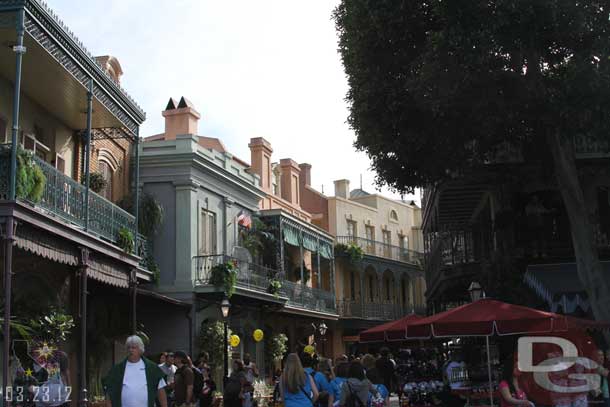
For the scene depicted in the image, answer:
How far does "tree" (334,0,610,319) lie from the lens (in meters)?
15.3

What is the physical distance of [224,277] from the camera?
82.4 ft

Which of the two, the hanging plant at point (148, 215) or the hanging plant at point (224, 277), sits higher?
the hanging plant at point (148, 215)

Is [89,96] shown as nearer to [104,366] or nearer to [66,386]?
[66,386]

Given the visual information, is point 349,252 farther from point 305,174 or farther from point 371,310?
point 305,174

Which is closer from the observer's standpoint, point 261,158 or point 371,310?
point 261,158

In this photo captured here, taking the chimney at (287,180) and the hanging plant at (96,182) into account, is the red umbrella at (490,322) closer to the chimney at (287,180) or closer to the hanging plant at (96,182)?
the hanging plant at (96,182)

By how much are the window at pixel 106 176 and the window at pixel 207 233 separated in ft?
13.0

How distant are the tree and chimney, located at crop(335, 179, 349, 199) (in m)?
36.6

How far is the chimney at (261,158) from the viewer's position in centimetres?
3625

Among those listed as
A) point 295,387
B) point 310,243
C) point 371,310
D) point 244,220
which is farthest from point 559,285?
point 371,310

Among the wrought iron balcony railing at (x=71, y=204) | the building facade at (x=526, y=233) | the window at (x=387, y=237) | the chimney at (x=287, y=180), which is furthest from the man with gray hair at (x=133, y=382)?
the window at (x=387, y=237)

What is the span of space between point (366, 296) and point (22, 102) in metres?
33.1

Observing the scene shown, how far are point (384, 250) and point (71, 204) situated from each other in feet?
118

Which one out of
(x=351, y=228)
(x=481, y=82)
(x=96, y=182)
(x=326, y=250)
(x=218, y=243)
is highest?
(x=351, y=228)
